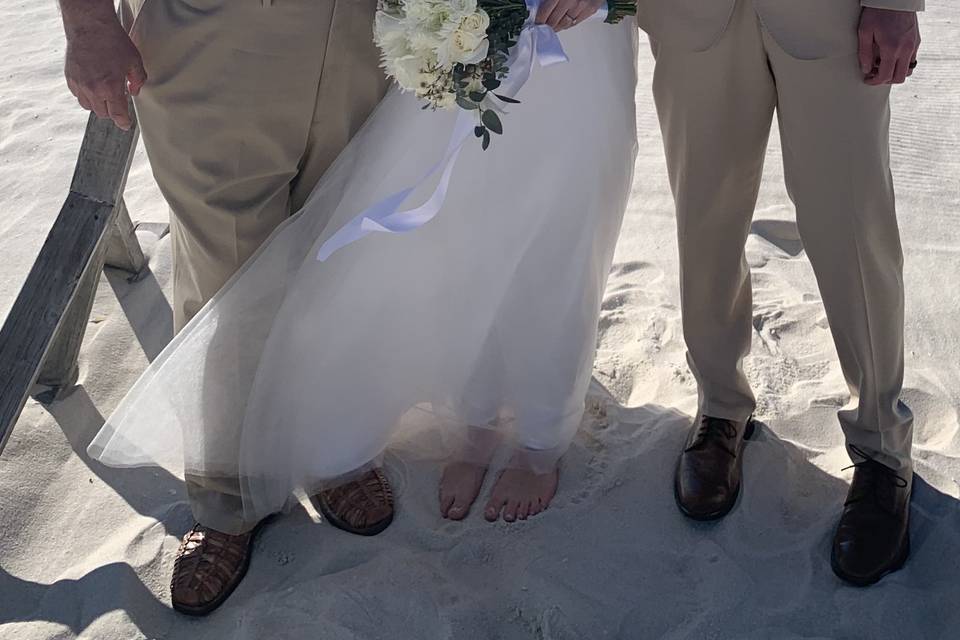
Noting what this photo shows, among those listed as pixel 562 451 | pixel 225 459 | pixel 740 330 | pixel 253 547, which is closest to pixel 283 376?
pixel 225 459

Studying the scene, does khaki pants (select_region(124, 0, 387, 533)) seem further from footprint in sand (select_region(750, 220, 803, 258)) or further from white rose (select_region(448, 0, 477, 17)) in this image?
footprint in sand (select_region(750, 220, 803, 258))

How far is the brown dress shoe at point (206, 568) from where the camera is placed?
2.47m

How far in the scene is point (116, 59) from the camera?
2.08 m

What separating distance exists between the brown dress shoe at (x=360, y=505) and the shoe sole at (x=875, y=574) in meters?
1.20

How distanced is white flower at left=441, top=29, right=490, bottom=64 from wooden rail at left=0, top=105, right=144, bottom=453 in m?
1.40

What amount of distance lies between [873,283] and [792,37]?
0.64 meters

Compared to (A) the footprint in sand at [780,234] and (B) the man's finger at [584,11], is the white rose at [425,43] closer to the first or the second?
(B) the man's finger at [584,11]

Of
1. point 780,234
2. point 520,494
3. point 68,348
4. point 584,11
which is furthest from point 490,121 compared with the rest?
point 780,234

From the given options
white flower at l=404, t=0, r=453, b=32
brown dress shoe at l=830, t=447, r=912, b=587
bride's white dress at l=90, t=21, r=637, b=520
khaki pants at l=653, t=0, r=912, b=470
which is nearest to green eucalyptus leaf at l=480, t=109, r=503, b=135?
white flower at l=404, t=0, r=453, b=32

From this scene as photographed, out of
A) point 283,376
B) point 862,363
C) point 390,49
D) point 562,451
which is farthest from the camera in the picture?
point 562,451

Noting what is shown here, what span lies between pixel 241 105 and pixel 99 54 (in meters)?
0.32

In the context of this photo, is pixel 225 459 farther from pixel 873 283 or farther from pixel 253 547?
pixel 873 283

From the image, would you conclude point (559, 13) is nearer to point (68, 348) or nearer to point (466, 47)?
point (466, 47)

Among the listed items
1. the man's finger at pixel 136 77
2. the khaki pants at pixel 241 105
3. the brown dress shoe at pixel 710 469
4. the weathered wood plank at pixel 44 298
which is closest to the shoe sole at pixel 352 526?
the khaki pants at pixel 241 105
